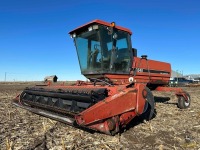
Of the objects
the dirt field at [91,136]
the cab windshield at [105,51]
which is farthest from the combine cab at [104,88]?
the dirt field at [91,136]

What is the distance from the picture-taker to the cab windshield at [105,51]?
23.9 ft

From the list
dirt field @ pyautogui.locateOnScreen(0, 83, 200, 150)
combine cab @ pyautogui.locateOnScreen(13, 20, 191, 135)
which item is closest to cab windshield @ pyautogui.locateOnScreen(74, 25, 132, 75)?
combine cab @ pyautogui.locateOnScreen(13, 20, 191, 135)

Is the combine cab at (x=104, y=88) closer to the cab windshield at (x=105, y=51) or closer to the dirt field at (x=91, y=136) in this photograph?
the cab windshield at (x=105, y=51)

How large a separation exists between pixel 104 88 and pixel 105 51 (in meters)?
2.32

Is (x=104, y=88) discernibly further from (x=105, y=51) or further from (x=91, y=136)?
(x=105, y=51)

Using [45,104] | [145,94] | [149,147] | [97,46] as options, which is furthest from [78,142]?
[97,46]

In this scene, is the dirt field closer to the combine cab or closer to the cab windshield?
the combine cab

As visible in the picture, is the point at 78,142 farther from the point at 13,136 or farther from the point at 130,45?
the point at 130,45

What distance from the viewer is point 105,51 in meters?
7.36

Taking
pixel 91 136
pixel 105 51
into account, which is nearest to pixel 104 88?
pixel 91 136

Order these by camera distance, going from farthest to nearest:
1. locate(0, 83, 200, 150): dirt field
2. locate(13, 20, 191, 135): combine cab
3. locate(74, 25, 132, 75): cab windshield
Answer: locate(74, 25, 132, 75): cab windshield
locate(13, 20, 191, 135): combine cab
locate(0, 83, 200, 150): dirt field

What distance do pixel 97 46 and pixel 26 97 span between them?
292cm

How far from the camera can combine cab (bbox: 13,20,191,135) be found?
4727 millimetres

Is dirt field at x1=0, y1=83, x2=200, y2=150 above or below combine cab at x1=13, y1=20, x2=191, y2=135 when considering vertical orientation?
below
